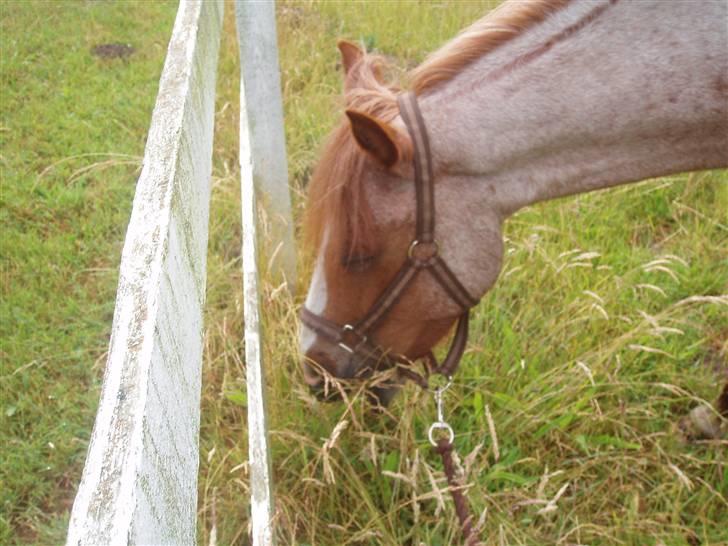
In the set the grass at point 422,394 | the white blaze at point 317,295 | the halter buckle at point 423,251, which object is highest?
the halter buckle at point 423,251

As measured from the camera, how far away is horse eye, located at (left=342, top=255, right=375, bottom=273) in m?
1.79

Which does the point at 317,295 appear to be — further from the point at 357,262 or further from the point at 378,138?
the point at 378,138

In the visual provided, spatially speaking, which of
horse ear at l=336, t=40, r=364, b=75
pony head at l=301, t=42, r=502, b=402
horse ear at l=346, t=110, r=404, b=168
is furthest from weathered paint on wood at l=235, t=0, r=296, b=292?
horse ear at l=346, t=110, r=404, b=168

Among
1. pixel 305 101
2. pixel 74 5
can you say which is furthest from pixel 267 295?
pixel 74 5

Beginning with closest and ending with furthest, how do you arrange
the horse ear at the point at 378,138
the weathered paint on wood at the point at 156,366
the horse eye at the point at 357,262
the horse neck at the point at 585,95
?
the weathered paint on wood at the point at 156,366, the horse ear at the point at 378,138, the horse neck at the point at 585,95, the horse eye at the point at 357,262

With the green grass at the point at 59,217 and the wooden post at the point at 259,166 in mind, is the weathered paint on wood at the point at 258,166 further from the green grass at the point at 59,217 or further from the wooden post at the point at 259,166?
the green grass at the point at 59,217

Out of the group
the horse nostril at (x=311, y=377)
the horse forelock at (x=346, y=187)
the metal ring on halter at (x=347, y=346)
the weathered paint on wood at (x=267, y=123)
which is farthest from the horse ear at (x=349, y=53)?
the horse nostril at (x=311, y=377)

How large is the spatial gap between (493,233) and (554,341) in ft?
2.56

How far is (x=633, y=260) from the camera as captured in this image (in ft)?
9.30

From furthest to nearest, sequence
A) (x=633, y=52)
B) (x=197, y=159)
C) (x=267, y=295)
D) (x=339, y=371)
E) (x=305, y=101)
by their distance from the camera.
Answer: (x=305, y=101) < (x=267, y=295) < (x=339, y=371) < (x=633, y=52) < (x=197, y=159)

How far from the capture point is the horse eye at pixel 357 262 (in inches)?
70.6

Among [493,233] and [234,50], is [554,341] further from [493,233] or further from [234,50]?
[234,50]

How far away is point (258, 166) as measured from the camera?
2.57 metres

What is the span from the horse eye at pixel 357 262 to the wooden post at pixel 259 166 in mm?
330
